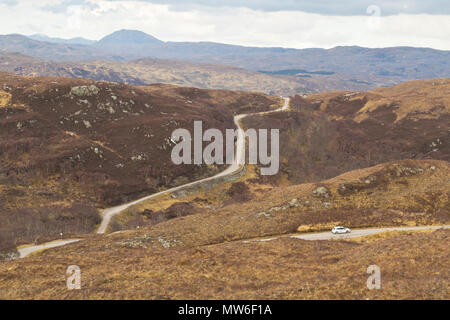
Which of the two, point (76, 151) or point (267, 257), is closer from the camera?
point (267, 257)

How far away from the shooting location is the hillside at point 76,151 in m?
59.8

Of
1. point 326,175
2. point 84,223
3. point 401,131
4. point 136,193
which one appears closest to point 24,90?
point 136,193

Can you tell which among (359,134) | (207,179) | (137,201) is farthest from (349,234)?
(359,134)

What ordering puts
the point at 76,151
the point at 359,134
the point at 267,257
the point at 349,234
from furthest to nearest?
the point at 359,134 < the point at 76,151 < the point at 349,234 < the point at 267,257

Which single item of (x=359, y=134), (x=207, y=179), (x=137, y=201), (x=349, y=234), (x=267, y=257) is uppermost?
(x=359, y=134)

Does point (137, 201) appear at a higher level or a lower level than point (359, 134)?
lower

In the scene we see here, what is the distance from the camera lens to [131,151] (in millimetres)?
89312

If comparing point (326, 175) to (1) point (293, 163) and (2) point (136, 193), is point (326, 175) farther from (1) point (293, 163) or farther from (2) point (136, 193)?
(2) point (136, 193)

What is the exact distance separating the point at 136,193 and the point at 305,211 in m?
43.1

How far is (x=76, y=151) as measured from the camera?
81375mm

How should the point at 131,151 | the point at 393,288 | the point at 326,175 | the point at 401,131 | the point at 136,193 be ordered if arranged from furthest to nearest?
the point at 401,131 → the point at 326,175 → the point at 131,151 → the point at 136,193 → the point at 393,288

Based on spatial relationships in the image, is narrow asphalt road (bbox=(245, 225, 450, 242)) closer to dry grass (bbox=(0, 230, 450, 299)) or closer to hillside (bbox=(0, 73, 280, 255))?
dry grass (bbox=(0, 230, 450, 299))

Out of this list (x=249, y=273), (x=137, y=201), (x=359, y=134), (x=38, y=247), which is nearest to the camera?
(x=249, y=273)

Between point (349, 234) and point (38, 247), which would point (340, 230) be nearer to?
point (349, 234)
